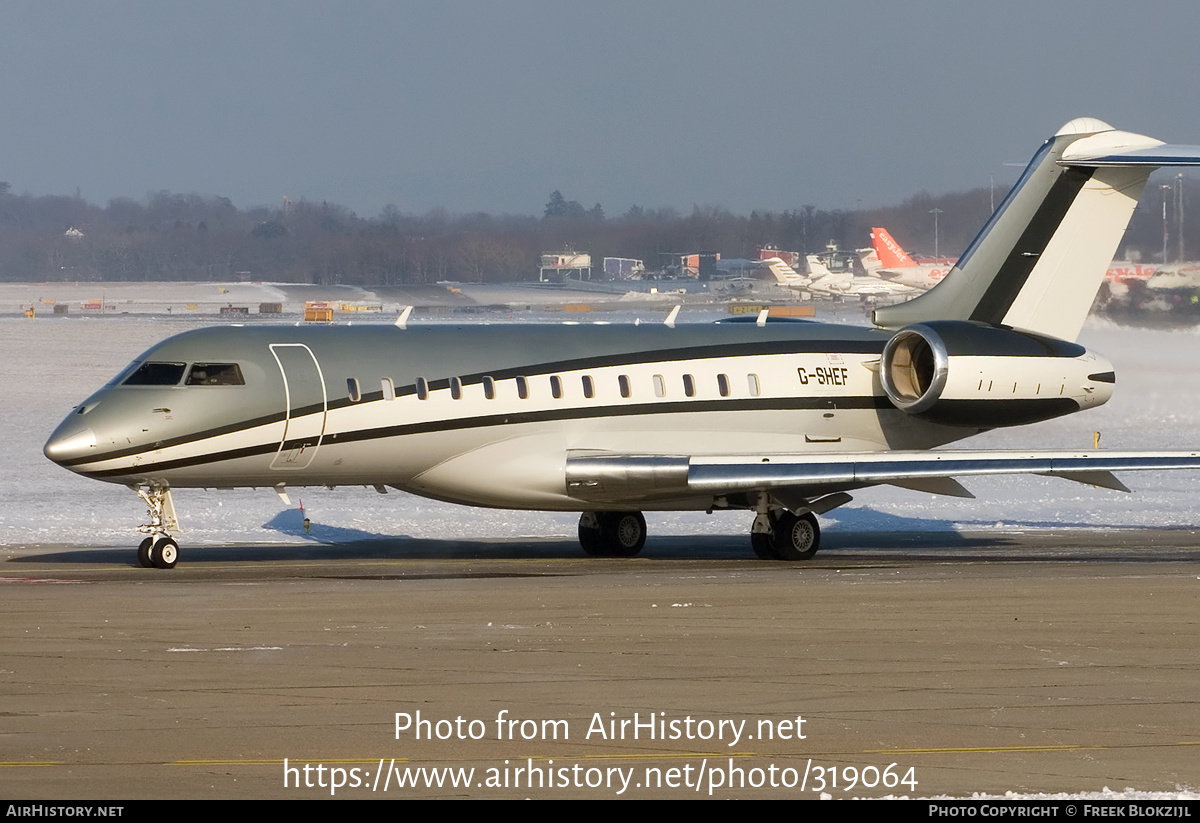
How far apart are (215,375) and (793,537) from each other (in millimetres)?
7755

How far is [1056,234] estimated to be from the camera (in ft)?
75.6

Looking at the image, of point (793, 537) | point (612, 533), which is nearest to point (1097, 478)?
point (793, 537)

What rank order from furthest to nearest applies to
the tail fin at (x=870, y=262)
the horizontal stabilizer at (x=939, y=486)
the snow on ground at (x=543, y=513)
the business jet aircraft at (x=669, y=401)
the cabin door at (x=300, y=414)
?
1. the tail fin at (x=870, y=262)
2. the snow on ground at (x=543, y=513)
3. the horizontal stabilizer at (x=939, y=486)
4. the cabin door at (x=300, y=414)
5. the business jet aircraft at (x=669, y=401)

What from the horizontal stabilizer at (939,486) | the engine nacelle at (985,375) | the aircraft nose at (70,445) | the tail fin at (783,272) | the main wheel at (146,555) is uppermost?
the tail fin at (783,272)

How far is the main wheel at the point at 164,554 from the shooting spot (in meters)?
19.1

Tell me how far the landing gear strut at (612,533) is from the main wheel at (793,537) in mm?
2205

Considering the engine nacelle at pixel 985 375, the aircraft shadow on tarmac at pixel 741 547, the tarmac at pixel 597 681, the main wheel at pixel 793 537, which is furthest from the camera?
the engine nacelle at pixel 985 375

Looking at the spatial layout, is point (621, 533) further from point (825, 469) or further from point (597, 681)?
point (597, 681)

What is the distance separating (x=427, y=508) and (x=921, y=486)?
1028cm

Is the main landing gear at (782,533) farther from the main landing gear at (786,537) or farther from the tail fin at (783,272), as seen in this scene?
the tail fin at (783,272)

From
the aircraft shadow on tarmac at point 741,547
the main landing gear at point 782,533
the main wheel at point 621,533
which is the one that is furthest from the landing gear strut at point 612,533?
the main landing gear at point 782,533

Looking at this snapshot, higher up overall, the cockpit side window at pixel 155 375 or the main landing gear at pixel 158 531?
the cockpit side window at pixel 155 375
